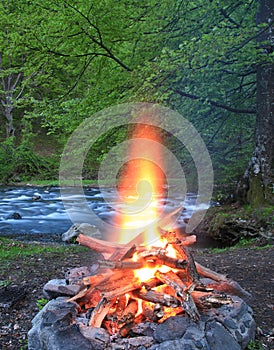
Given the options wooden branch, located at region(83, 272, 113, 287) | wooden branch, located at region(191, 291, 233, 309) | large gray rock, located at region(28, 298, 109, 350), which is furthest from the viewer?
wooden branch, located at region(83, 272, 113, 287)

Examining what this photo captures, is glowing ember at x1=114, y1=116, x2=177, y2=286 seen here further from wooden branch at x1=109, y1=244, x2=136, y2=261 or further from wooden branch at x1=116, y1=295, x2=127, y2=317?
wooden branch at x1=116, y1=295, x2=127, y2=317

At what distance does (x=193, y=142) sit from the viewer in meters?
10.1

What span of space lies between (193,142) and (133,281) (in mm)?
6984

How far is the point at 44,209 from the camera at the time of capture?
16.0m

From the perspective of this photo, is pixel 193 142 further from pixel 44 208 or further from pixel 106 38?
pixel 44 208

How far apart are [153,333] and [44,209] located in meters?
13.7

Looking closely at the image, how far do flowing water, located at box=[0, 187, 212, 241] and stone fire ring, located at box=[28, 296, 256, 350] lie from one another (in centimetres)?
829

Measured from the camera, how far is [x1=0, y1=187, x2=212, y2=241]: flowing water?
12.5m

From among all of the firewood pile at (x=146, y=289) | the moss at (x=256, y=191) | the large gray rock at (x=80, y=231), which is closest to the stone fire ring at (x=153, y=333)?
the firewood pile at (x=146, y=289)

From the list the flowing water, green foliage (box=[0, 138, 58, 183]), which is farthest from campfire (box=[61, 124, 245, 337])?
green foliage (box=[0, 138, 58, 183])

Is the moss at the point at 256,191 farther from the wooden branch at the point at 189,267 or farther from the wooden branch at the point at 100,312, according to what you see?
the wooden branch at the point at 100,312

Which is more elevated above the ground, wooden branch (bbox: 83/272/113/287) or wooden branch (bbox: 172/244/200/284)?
wooden branch (bbox: 172/244/200/284)

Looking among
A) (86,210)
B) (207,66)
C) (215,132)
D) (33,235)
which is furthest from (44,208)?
(207,66)

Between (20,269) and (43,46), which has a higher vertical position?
(43,46)
